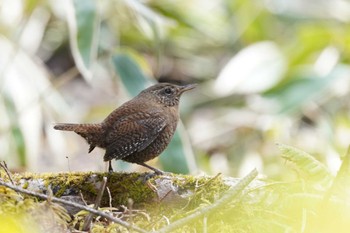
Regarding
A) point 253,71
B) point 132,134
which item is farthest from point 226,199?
point 253,71

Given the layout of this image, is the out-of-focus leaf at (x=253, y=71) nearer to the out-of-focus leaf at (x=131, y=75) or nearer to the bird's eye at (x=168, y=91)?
the out-of-focus leaf at (x=131, y=75)

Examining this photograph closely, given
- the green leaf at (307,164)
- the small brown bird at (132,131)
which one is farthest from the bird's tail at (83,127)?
the green leaf at (307,164)

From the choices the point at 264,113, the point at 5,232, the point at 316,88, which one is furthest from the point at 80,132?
the point at 264,113

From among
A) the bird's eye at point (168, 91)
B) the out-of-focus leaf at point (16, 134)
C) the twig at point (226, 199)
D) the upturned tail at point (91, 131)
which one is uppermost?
the twig at point (226, 199)

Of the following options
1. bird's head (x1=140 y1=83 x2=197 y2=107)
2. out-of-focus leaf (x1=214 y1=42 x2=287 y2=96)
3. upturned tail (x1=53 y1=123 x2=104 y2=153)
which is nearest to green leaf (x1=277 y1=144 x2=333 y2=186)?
upturned tail (x1=53 y1=123 x2=104 y2=153)

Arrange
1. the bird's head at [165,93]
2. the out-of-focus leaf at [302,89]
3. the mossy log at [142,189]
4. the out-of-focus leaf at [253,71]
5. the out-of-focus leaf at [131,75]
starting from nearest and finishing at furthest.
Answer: the mossy log at [142,189], the bird's head at [165,93], the out-of-focus leaf at [131,75], the out-of-focus leaf at [302,89], the out-of-focus leaf at [253,71]

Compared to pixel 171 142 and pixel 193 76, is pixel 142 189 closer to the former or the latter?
pixel 171 142

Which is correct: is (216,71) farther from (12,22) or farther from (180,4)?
(12,22)
